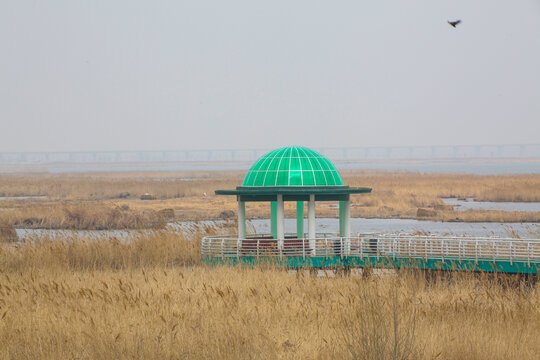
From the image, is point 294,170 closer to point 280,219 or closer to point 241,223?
point 280,219

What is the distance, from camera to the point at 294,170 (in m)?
25.1

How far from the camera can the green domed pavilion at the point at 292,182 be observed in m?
24.8

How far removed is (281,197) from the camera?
82.9 feet

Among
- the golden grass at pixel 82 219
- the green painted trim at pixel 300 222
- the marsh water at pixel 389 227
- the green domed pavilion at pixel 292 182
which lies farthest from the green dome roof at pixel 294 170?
the golden grass at pixel 82 219

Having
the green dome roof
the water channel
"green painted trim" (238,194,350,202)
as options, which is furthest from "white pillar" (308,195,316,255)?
the water channel

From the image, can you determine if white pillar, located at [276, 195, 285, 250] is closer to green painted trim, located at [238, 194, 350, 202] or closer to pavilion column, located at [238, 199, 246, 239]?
green painted trim, located at [238, 194, 350, 202]

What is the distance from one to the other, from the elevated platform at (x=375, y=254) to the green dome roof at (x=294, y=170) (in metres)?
1.92

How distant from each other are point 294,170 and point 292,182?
0.42 meters

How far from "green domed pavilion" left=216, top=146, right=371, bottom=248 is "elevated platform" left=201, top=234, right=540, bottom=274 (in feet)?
1.84

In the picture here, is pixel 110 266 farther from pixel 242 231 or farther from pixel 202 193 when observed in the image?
pixel 202 193

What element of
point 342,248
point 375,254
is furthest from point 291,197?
point 375,254

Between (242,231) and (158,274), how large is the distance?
5.31m

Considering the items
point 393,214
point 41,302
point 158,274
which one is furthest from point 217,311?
point 393,214

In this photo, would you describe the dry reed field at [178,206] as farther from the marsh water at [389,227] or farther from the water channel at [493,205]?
the marsh water at [389,227]
